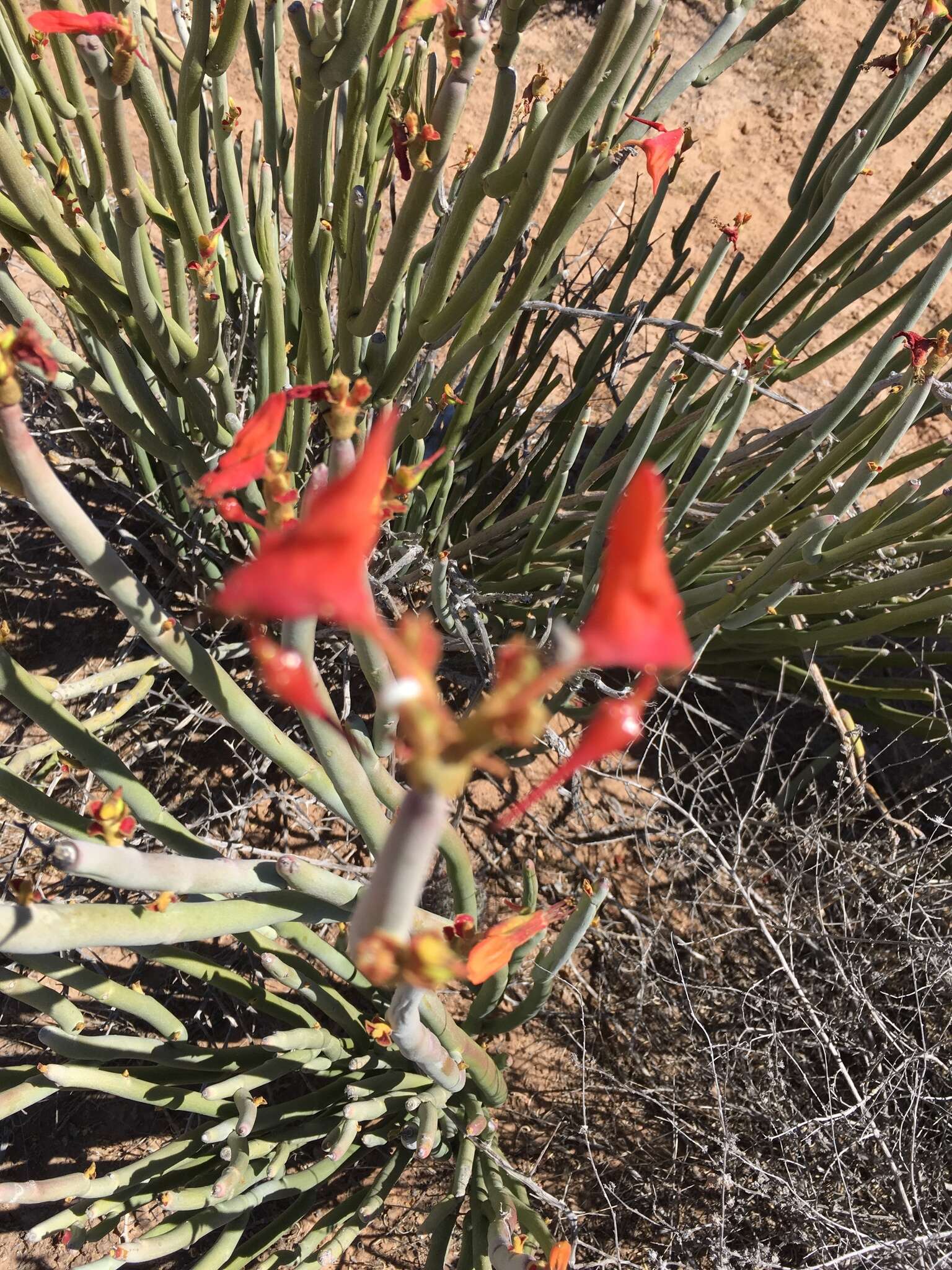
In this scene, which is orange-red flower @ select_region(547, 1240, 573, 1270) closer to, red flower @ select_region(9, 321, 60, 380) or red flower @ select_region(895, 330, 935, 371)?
red flower @ select_region(9, 321, 60, 380)

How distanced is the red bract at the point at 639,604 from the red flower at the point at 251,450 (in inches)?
13.1

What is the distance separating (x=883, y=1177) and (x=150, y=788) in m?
1.77

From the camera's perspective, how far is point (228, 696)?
90 cm

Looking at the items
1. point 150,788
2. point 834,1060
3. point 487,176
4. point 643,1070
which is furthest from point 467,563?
point 834,1060

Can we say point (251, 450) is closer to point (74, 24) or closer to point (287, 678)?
point (287, 678)

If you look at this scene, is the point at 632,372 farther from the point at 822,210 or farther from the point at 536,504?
the point at 822,210

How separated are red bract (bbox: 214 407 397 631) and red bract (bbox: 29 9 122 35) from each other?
0.77 meters

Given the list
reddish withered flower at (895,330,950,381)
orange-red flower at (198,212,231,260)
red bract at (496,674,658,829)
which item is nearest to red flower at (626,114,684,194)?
reddish withered flower at (895,330,950,381)

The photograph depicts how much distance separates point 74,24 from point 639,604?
0.95 meters

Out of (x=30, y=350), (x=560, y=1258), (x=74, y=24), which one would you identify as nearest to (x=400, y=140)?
(x=74, y=24)

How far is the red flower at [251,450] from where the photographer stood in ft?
2.06

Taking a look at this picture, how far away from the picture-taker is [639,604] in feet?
1.27

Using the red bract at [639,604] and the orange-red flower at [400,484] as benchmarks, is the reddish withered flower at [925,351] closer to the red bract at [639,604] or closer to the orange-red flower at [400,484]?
the orange-red flower at [400,484]

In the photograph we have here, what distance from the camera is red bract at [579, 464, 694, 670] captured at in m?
0.38
